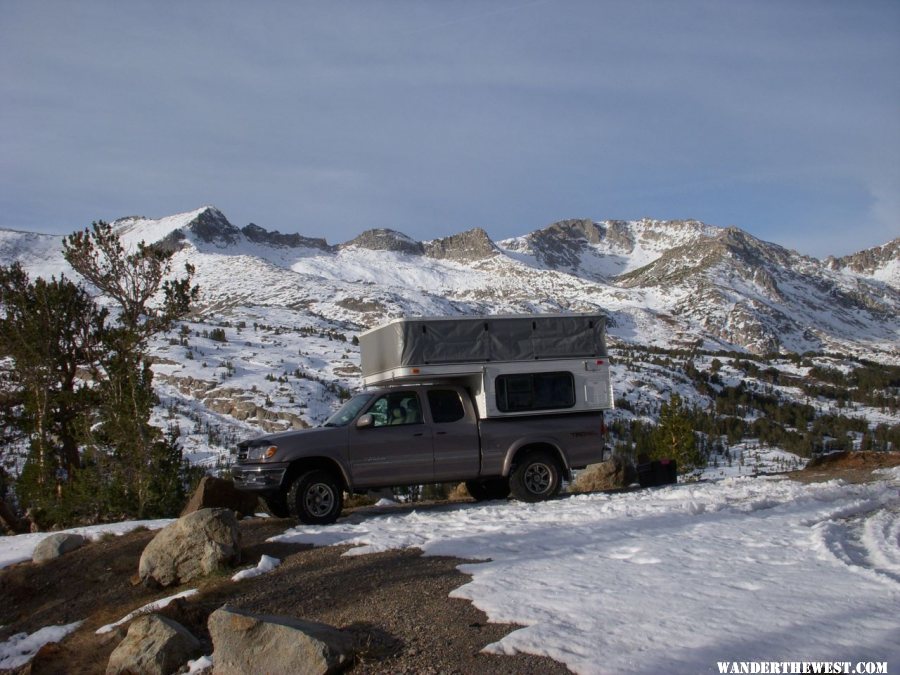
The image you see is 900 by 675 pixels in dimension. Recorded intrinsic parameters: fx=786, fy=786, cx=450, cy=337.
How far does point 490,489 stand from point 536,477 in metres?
1.77

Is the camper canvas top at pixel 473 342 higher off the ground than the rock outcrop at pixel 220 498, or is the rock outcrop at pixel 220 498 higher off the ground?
the camper canvas top at pixel 473 342

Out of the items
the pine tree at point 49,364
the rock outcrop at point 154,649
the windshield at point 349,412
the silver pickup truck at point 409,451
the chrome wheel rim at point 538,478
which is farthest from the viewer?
the pine tree at point 49,364

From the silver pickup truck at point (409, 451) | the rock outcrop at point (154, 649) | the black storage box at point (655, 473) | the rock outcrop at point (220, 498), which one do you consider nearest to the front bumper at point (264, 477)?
the silver pickup truck at point (409, 451)

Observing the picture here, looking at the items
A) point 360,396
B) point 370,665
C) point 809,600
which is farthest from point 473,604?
point 360,396

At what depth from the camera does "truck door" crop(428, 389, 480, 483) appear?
44.2ft

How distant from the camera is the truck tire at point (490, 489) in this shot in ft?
51.3

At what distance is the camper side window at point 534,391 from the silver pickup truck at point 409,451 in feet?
0.73

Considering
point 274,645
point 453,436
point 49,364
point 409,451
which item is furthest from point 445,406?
point 49,364

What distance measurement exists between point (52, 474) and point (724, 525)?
62.7ft

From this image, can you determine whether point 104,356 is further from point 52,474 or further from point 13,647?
point 13,647

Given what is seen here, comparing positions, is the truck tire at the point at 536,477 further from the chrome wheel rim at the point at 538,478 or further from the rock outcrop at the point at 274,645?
the rock outcrop at the point at 274,645

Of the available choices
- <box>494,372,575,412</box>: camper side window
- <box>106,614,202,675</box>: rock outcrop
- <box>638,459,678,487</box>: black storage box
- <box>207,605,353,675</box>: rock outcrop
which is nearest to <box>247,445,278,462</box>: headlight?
<box>494,372,575,412</box>: camper side window

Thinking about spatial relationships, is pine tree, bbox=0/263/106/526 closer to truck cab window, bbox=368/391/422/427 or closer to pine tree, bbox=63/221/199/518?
pine tree, bbox=63/221/199/518

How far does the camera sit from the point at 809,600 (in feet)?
22.5
